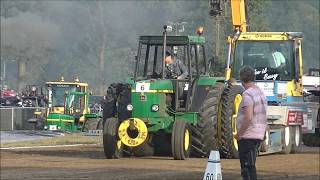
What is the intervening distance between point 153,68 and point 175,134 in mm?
2019

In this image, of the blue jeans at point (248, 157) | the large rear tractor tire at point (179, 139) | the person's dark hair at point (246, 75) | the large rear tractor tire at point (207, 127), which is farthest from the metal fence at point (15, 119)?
the blue jeans at point (248, 157)

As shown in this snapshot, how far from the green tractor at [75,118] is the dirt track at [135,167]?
480 inches

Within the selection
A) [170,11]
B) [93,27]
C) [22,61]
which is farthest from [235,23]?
[170,11]

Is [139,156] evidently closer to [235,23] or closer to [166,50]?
[166,50]

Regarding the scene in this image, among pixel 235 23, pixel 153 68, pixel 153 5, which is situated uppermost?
pixel 153 5

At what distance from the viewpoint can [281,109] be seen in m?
20.3

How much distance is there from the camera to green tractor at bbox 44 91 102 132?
1267 inches

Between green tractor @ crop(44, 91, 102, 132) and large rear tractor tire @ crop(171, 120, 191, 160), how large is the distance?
13.9m

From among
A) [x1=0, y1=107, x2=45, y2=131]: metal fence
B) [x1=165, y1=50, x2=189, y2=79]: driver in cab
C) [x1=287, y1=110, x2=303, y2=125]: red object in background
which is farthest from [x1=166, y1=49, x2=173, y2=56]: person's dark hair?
[x1=0, y1=107, x2=45, y2=131]: metal fence

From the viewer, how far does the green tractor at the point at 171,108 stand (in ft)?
58.5

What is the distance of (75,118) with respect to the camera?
33.3 meters

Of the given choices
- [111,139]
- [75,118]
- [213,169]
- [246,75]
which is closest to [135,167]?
[111,139]

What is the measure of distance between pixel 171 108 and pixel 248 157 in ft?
24.5

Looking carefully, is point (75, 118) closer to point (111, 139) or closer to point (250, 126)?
point (111, 139)
